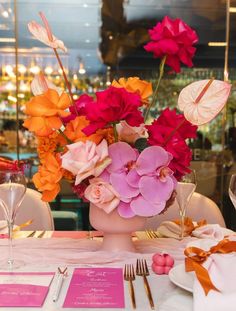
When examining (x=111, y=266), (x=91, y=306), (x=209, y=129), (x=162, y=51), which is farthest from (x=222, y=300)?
Result: (x=209, y=129)

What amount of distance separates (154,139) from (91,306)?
0.44 meters

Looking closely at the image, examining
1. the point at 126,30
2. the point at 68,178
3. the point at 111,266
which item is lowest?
the point at 111,266

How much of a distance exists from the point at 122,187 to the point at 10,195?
10.4 inches

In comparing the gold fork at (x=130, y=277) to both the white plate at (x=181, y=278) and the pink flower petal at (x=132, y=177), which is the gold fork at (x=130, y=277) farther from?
the pink flower petal at (x=132, y=177)

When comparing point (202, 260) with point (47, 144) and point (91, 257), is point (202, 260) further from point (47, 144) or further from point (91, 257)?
point (47, 144)

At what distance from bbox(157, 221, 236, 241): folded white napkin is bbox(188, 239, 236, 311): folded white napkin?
1.68ft

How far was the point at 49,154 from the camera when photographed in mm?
1066

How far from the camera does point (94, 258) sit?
3.55ft

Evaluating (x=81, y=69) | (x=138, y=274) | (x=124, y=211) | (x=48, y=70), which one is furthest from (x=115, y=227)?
(x=48, y=70)

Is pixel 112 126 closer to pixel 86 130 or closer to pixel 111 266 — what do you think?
pixel 86 130

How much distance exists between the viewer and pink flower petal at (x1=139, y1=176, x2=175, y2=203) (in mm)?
1033

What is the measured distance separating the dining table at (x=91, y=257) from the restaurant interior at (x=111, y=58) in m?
2.91

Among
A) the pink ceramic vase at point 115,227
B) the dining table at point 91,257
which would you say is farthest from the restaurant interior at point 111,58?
the pink ceramic vase at point 115,227

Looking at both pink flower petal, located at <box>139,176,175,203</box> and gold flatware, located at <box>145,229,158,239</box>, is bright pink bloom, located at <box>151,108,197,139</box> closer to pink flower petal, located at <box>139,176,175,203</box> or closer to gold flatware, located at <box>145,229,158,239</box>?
pink flower petal, located at <box>139,176,175,203</box>
